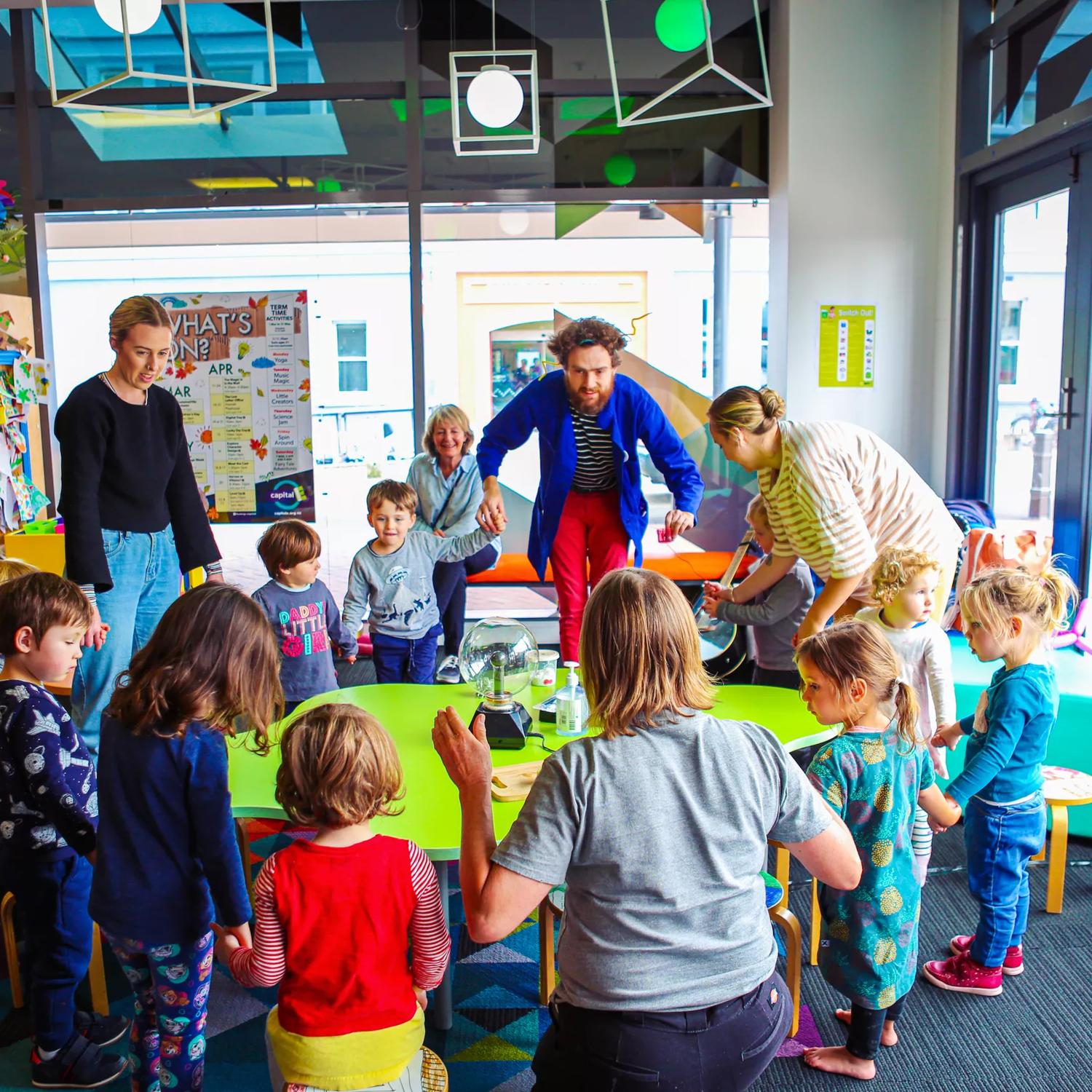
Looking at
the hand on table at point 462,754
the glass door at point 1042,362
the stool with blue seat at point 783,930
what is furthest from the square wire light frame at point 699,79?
the hand on table at point 462,754

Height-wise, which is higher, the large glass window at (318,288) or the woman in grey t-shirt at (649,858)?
the large glass window at (318,288)

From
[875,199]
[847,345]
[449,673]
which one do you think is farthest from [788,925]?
[875,199]

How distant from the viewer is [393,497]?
349 centimetres

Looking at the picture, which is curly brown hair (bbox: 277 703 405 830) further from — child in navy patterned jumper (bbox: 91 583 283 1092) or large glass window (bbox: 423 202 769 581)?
large glass window (bbox: 423 202 769 581)

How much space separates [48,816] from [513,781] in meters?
0.90

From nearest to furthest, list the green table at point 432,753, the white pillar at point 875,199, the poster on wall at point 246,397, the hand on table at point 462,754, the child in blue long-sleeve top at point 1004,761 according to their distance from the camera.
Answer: the hand on table at point 462,754 < the green table at point 432,753 < the child in blue long-sleeve top at point 1004,761 < the white pillar at point 875,199 < the poster on wall at point 246,397

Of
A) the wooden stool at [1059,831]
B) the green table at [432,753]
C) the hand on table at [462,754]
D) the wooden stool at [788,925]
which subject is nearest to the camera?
the hand on table at [462,754]

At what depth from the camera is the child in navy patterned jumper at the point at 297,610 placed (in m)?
3.14

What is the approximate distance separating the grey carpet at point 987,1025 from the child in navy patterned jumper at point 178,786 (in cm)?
119

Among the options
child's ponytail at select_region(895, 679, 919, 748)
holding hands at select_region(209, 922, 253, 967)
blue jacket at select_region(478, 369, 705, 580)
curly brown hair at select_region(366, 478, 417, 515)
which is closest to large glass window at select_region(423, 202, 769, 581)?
blue jacket at select_region(478, 369, 705, 580)

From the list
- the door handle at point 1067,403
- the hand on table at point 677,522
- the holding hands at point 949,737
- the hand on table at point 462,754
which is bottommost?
the holding hands at point 949,737

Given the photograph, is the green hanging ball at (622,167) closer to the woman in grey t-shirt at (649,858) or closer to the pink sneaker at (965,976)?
the pink sneaker at (965,976)

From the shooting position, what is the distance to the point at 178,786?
5.46ft

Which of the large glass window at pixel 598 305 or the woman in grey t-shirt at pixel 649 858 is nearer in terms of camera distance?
the woman in grey t-shirt at pixel 649 858
